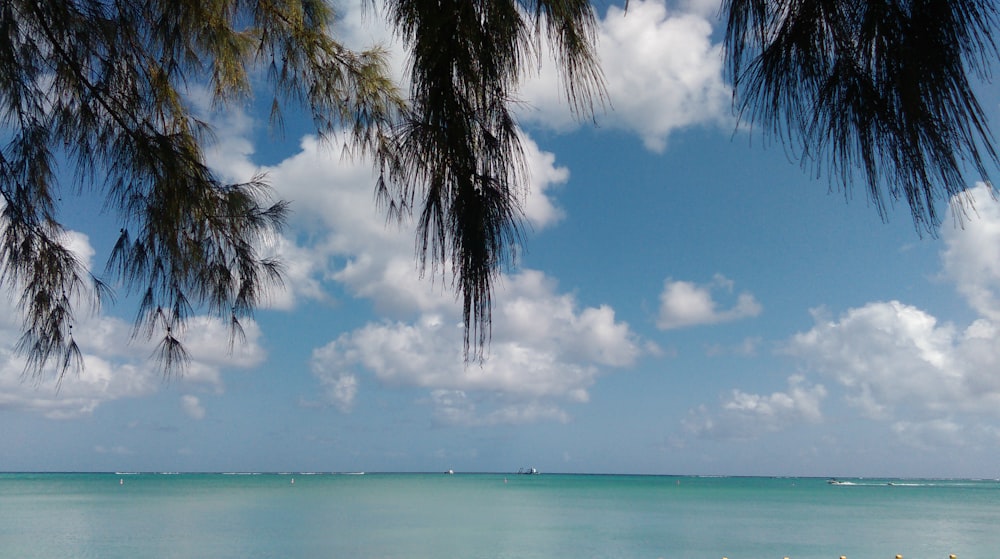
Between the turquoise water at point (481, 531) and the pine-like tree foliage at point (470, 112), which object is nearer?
the pine-like tree foliage at point (470, 112)

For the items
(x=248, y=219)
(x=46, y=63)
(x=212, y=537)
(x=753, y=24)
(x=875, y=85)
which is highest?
(x=46, y=63)

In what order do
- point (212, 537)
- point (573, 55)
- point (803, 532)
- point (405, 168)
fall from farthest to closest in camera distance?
point (803, 532) → point (212, 537) → point (405, 168) → point (573, 55)

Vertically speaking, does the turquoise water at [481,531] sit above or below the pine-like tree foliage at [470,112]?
below

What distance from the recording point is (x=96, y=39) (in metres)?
2.23

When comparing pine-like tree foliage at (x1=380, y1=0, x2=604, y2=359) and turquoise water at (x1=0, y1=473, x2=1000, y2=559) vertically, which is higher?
pine-like tree foliage at (x1=380, y1=0, x2=604, y2=359)

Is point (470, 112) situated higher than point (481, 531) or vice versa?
point (470, 112)

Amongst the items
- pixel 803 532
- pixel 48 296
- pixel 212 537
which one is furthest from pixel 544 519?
pixel 48 296

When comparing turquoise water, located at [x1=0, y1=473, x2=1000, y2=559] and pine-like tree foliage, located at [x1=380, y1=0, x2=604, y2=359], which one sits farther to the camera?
turquoise water, located at [x1=0, y1=473, x2=1000, y2=559]

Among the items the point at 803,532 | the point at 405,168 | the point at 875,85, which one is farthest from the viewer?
the point at 803,532

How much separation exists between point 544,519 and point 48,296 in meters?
24.3

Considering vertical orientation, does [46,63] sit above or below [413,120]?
above

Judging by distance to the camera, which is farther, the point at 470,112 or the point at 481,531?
the point at 481,531

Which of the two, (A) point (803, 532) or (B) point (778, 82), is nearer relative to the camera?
(B) point (778, 82)

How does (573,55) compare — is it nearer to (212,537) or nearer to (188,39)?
(188,39)
